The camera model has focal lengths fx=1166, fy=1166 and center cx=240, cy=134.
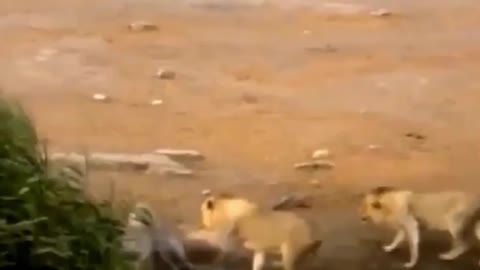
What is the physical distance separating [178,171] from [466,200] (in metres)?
0.26

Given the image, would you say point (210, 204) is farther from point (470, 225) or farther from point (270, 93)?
point (470, 225)

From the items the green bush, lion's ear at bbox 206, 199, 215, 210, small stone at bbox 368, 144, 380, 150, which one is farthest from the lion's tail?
the green bush

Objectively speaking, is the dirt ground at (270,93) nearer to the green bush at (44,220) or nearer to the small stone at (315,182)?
the small stone at (315,182)

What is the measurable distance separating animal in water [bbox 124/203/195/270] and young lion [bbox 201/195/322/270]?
4cm

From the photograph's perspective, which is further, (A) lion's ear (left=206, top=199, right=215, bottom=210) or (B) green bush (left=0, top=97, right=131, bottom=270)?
(A) lion's ear (left=206, top=199, right=215, bottom=210)

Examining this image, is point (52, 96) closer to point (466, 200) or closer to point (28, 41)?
point (28, 41)

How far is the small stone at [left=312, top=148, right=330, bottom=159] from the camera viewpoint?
1.07m

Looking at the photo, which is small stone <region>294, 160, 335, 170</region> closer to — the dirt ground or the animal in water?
the dirt ground

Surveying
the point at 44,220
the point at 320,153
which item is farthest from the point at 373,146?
the point at 44,220

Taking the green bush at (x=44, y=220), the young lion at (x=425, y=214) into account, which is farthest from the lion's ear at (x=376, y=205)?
the green bush at (x=44, y=220)

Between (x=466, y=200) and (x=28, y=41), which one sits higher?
(x=28, y=41)

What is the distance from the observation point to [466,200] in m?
1.05

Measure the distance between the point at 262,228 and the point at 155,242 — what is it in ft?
0.32

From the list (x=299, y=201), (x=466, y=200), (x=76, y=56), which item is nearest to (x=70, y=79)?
(x=76, y=56)
